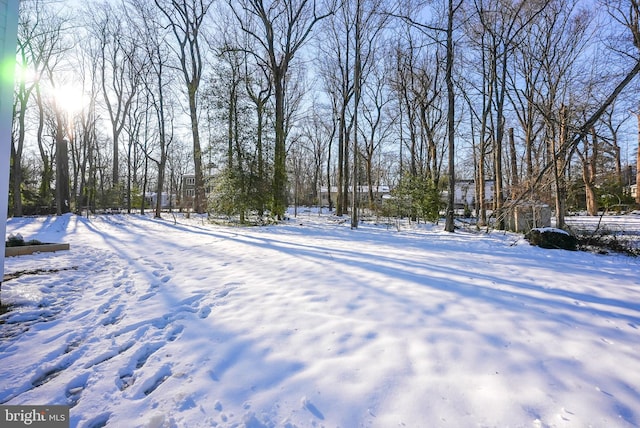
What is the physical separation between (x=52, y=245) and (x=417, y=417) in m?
7.48

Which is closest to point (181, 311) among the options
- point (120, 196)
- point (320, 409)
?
point (320, 409)

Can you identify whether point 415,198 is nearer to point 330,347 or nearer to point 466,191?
point 330,347

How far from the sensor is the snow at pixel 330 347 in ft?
4.99

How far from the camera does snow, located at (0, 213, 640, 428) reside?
1.52 metres

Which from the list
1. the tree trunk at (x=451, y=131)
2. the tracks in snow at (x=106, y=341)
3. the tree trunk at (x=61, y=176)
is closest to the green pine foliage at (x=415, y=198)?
the tree trunk at (x=451, y=131)

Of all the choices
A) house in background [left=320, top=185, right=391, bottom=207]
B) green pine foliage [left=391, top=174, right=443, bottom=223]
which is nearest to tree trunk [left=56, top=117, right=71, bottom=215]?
house in background [left=320, top=185, right=391, bottom=207]

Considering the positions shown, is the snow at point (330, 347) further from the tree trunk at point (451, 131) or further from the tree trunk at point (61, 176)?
the tree trunk at point (61, 176)

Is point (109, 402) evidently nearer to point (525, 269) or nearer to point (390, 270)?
point (390, 270)

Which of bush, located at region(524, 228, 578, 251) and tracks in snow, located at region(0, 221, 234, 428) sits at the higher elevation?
bush, located at region(524, 228, 578, 251)

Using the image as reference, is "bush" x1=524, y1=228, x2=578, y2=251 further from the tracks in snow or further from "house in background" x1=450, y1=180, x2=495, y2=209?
"house in background" x1=450, y1=180, x2=495, y2=209

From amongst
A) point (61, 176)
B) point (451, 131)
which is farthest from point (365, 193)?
point (61, 176)

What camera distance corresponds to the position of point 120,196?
24766 millimetres

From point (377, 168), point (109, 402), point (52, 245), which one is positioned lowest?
point (109, 402)

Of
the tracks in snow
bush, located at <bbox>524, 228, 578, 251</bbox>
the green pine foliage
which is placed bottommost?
the tracks in snow
